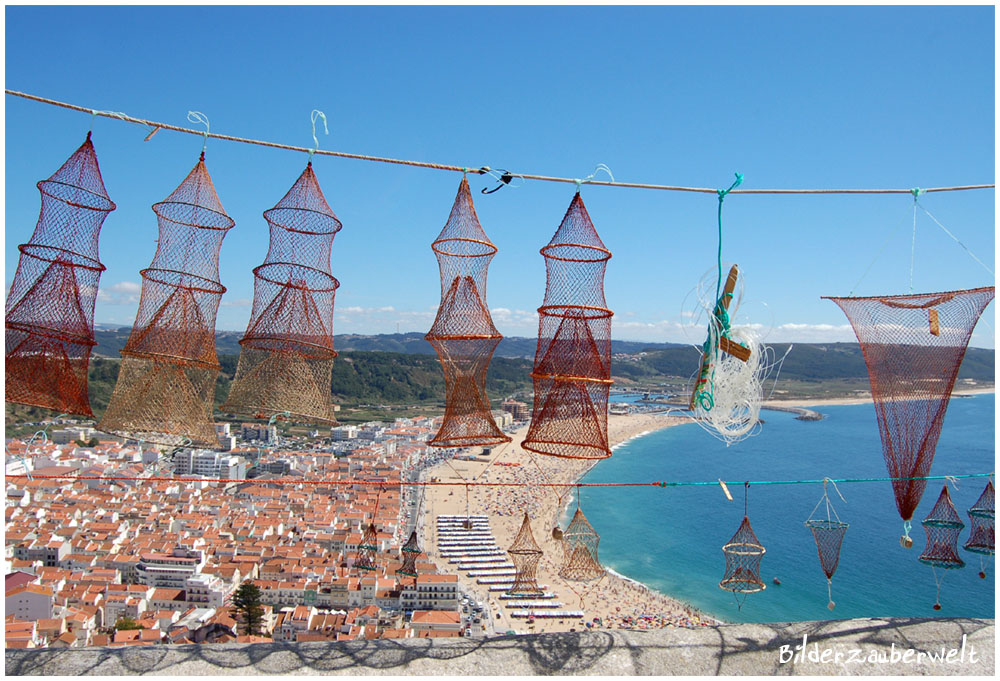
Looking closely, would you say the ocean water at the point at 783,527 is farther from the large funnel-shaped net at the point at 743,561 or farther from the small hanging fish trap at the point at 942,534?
the small hanging fish trap at the point at 942,534

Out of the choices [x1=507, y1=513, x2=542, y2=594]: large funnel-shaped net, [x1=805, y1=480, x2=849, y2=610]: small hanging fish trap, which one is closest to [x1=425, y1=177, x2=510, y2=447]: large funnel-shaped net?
[x1=805, y1=480, x2=849, y2=610]: small hanging fish trap

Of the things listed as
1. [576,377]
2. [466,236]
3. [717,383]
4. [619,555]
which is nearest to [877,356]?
[717,383]

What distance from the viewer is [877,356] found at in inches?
108

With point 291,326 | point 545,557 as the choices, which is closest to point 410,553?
point 291,326

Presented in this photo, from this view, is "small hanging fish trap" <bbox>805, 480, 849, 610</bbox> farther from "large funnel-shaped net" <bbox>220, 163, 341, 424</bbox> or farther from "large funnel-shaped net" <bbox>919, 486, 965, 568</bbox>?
"large funnel-shaped net" <bbox>220, 163, 341, 424</bbox>

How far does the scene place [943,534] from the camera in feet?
12.7

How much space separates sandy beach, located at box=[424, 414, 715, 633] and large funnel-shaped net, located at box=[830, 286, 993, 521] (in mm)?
2802

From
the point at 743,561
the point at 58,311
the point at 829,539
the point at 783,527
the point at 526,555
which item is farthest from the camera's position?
the point at 783,527

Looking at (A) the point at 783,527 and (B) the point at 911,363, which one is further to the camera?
(A) the point at 783,527

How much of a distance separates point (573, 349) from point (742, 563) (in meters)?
2.61

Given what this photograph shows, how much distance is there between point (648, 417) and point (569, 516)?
114 feet

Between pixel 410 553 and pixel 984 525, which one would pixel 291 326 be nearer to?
pixel 410 553

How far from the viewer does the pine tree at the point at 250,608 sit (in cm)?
1463

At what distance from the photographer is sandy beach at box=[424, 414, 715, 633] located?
15305mm
